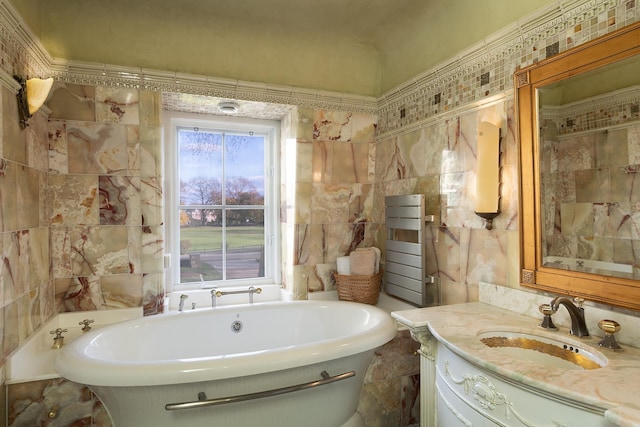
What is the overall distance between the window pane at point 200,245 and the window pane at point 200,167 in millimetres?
111

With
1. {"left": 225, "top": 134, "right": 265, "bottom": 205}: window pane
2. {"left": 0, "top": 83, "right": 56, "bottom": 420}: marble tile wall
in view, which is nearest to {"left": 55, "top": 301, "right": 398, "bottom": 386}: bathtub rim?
{"left": 0, "top": 83, "right": 56, "bottom": 420}: marble tile wall

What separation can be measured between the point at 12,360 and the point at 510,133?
8.36 feet

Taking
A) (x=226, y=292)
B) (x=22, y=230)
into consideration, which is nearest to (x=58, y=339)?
(x=22, y=230)

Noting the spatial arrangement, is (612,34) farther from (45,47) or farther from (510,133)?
(45,47)

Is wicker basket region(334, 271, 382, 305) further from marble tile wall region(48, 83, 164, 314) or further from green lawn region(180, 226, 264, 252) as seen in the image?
marble tile wall region(48, 83, 164, 314)

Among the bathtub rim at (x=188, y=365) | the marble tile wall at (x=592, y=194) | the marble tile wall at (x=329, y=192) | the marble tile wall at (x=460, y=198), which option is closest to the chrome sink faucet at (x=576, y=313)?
the marble tile wall at (x=592, y=194)

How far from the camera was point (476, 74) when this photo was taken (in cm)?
200

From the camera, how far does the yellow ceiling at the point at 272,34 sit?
2148 millimetres

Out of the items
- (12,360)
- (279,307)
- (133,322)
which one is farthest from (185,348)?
(12,360)

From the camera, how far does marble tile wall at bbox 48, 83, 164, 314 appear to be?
85.0 inches

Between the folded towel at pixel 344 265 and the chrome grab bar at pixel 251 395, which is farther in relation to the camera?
the folded towel at pixel 344 265

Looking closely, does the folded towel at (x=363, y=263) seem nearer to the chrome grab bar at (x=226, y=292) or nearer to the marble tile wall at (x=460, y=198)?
the marble tile wall at (x=460, y=198)

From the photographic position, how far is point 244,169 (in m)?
3.01

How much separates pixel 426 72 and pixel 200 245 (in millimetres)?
2105
